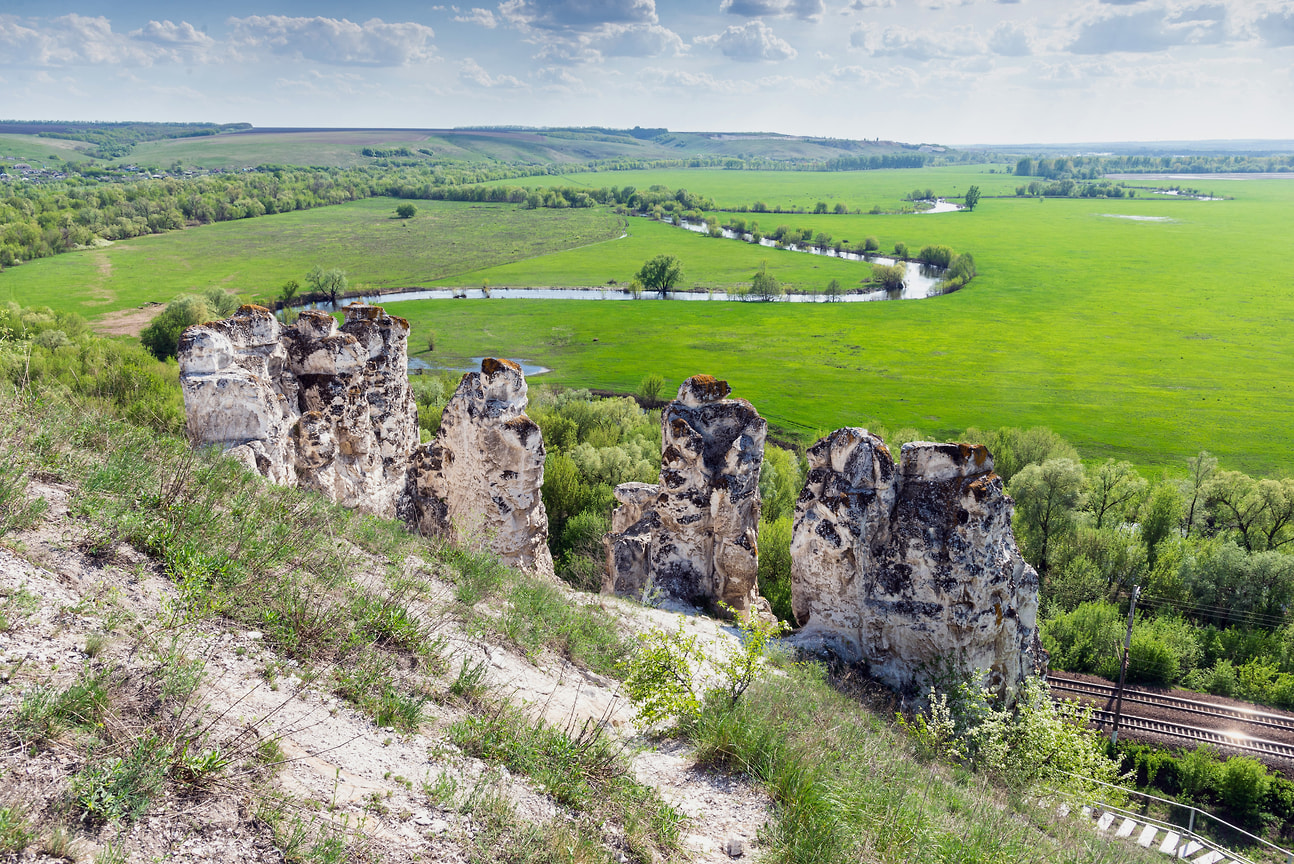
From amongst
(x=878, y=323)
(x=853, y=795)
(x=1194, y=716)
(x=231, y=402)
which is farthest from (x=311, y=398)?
(x=878, y=323)

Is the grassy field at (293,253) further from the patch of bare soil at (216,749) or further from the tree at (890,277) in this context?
the patch of bare soil at (216,749)

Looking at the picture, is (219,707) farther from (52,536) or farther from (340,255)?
(340,255)

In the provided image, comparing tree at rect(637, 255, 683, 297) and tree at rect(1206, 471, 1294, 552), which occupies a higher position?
tree at rect(637, 255, 683, 297)

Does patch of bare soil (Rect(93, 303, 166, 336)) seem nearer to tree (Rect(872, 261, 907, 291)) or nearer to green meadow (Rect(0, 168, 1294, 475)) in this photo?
green meadow (Rect(0, 168, 1294, 475))

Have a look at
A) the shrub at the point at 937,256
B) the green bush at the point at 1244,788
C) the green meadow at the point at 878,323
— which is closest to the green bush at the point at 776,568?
the green bush at the point at 1244,788

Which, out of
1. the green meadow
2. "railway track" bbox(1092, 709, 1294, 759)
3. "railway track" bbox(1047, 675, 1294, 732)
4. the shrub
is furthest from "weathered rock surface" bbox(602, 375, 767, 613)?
the shrub

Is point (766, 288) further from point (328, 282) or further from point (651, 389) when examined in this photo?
point (328, 282)

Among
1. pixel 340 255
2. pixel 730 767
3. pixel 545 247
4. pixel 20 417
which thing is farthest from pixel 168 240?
pixel 730 767

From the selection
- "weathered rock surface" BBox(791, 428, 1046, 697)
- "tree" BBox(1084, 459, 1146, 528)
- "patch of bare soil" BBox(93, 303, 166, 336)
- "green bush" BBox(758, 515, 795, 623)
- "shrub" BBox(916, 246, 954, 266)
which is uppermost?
"shrub" BBox(916, 246, 954, 266)
